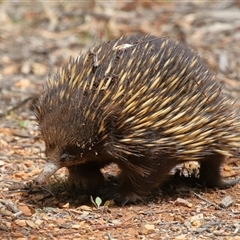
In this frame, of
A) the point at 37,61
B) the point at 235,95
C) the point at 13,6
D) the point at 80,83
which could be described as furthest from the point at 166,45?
the point at 13,6

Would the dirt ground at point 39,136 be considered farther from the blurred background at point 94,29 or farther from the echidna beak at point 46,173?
the echidna beak at point 46,173

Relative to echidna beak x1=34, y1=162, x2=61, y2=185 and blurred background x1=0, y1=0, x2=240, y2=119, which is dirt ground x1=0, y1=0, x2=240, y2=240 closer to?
blurred background x1=0, y1=0, x2=240, y2=119

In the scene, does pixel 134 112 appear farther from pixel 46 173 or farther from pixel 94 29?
pixel 94 29

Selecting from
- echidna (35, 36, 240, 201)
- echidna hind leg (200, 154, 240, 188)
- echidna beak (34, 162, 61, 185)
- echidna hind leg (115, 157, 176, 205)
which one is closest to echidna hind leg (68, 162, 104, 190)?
echidna (35, 36, 240, 201)

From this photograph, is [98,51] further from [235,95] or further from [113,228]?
[235,95]

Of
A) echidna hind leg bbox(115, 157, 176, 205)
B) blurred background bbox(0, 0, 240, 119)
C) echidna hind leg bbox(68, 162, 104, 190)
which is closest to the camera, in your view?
echidna hind leg bbox(115, 157, 176, 205)

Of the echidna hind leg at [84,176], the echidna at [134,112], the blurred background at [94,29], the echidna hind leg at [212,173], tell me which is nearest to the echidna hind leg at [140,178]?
the echidna at [134,112]
